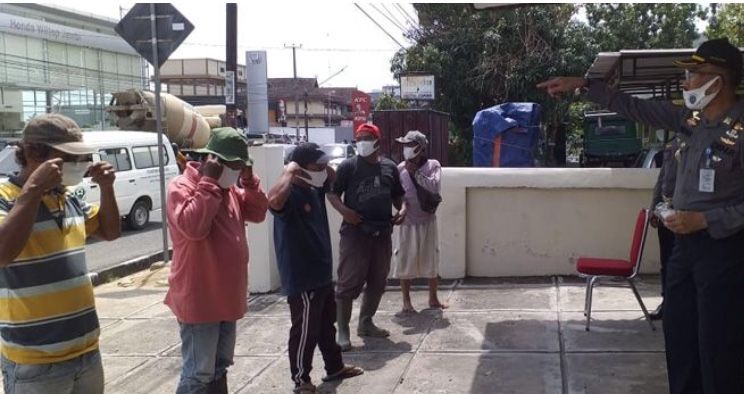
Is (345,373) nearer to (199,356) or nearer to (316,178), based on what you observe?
(316,178)

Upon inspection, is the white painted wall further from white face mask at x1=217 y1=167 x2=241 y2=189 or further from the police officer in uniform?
the police officer in uniform

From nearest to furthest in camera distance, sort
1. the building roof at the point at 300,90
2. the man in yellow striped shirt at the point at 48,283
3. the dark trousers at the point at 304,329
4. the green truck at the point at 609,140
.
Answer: the man in yellow striped shirt at the point at 48,283 < the dark trousers at the point at 304,329 < the green truck at the point at 609,140 < the building roof at the point at 300,90

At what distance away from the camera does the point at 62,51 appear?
33.7 meters

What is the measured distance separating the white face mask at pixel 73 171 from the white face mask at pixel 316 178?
1.76 metres

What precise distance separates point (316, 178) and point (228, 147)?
112 cm

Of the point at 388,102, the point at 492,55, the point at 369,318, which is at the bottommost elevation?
the point at 369,318

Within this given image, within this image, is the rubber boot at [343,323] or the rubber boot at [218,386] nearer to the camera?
the rubber boot at [218,386]

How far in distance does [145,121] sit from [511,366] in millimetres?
12672

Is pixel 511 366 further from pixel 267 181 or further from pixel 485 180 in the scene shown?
pixel 267 181

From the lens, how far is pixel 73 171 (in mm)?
2844

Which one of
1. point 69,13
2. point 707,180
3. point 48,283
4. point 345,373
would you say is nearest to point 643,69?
point 707,180

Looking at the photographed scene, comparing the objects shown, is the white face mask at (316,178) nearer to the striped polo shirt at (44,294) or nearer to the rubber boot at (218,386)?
the rubber boot at (218,386)

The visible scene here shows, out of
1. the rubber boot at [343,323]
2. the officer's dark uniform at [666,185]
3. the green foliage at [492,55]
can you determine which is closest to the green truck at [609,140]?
the green foliage at [492,55]

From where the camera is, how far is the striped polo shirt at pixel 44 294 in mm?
2711
